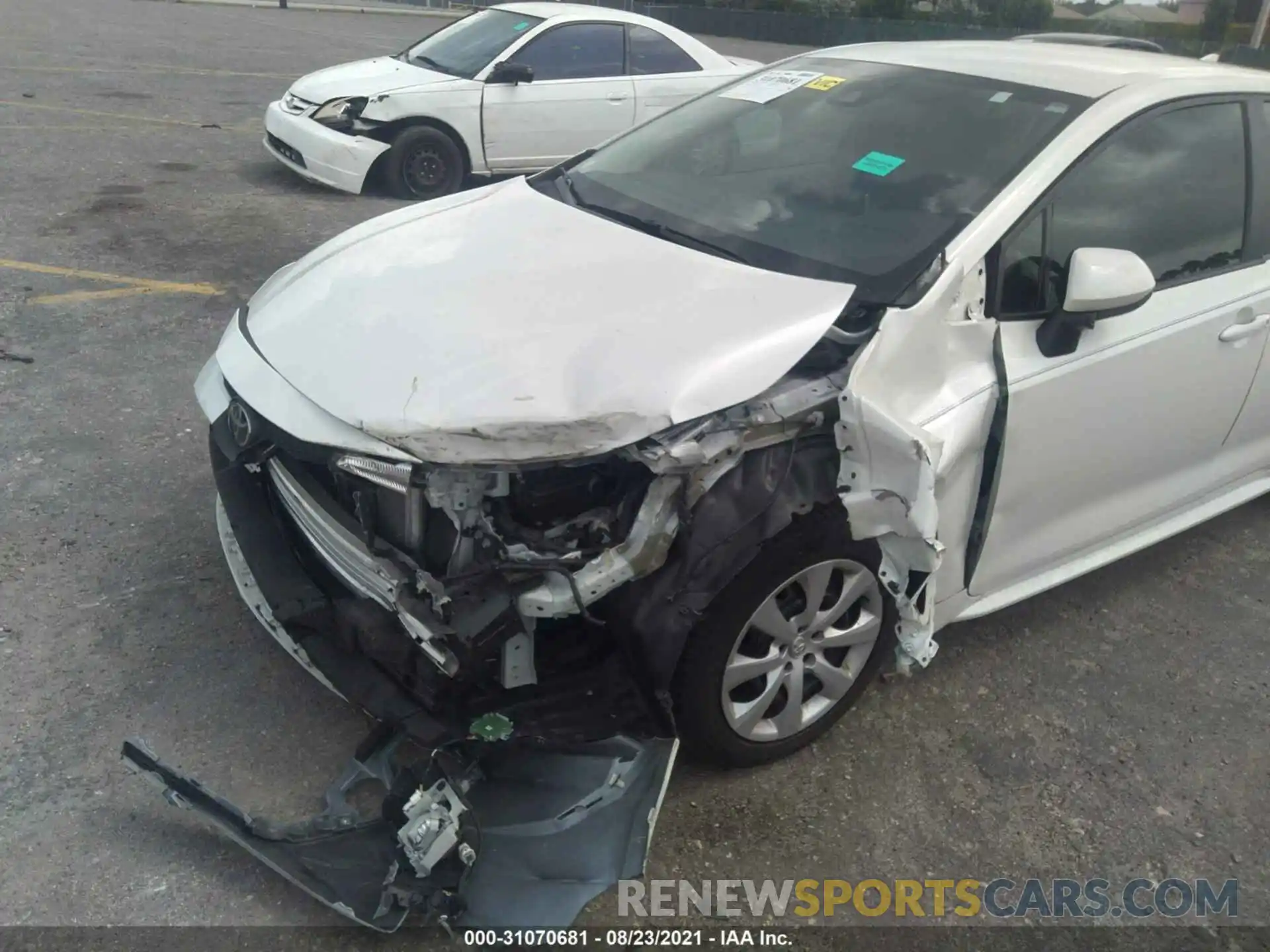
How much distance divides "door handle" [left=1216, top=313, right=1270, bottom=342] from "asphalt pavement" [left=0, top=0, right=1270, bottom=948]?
0.71 meters

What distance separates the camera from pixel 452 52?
26.8ft

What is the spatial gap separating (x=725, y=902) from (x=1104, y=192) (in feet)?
7.24

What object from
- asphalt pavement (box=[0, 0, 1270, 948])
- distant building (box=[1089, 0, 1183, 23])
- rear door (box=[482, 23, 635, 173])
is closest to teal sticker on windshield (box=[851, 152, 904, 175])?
asphalt pavement (box=[0, 0, 1270, 948])

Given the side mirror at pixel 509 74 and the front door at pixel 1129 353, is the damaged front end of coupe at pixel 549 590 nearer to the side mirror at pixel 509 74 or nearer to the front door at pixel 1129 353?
the front door at pixel 1129 353

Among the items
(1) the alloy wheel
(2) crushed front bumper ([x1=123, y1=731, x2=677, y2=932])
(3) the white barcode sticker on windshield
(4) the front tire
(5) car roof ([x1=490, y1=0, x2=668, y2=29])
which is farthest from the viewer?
(5) car roof ([x1=490, y1=0, x2=668, y2=29])

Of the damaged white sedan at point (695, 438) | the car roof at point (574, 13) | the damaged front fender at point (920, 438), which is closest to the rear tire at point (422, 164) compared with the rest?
the car roof at point (574, 13)

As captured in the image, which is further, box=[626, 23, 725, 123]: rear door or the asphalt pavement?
box=[626, 23, 725, 123]: rear door

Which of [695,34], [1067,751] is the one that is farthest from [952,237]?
[695,34]

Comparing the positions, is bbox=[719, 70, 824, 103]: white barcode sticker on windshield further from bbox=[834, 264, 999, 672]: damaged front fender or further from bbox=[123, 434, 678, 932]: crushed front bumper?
bbox=[123, 434, 678, 932]: crushed front bumper

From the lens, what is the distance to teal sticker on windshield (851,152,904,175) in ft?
9.91

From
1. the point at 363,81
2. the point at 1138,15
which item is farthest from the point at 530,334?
the point at 1138,15

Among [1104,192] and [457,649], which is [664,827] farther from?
[1104,192]

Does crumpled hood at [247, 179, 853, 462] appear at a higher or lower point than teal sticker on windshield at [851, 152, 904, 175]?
lower

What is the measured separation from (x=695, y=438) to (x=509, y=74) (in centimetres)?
632
